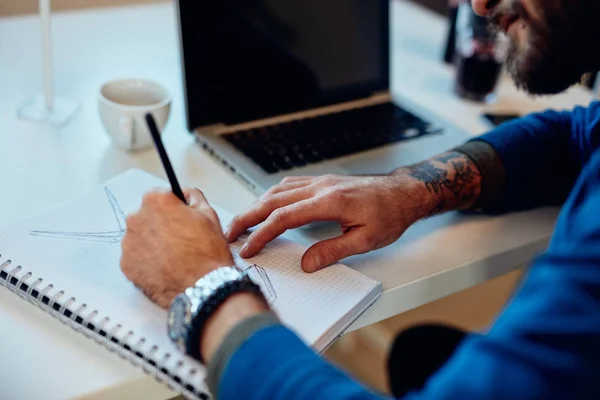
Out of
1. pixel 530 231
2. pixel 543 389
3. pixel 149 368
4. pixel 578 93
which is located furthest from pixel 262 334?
pixel 578 93

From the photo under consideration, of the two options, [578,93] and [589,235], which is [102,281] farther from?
[578,93]

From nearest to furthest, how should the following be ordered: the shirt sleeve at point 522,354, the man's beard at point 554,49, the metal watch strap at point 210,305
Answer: the shirt sleeve at point 522,354 → the metal watch strap at point 210,305 → the man's beard at point 554,49

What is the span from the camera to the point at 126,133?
3.07 feet

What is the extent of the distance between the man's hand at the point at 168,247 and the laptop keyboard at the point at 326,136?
24cm

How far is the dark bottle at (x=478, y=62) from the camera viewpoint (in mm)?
1225

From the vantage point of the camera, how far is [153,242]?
0.69m

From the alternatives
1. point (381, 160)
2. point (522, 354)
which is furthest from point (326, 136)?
point (522, 354)

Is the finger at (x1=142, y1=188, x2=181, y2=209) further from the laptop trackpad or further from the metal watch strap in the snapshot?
the laptop trackpad

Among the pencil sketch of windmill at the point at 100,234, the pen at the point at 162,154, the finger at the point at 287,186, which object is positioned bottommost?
the pencil sketch of windmill at the point at 100,234

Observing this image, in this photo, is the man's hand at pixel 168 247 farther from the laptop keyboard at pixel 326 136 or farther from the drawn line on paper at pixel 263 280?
the laptop keyboard at pixel 326 136

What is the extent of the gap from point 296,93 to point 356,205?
34cm

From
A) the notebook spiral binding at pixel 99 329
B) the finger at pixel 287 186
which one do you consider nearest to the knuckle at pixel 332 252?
the finger at pixel 287 186

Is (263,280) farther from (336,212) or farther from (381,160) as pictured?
(381,160)

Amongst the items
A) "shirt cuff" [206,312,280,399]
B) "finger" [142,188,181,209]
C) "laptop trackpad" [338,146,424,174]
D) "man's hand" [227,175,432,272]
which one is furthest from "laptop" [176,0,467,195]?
"shirt cuff" [206,312,280,399]
